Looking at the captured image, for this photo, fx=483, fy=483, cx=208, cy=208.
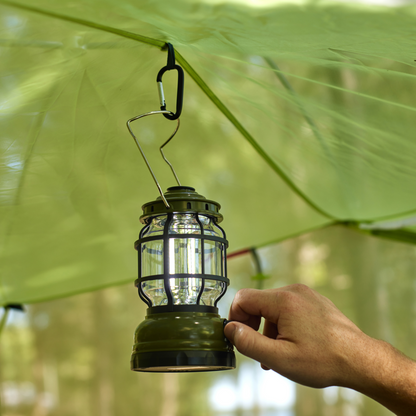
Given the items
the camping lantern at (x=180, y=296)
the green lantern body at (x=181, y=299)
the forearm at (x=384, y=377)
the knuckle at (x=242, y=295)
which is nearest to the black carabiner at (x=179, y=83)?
the camping lantern at (x=180, y=296)

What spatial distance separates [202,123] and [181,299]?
0.75 meters

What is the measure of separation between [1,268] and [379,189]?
4.85 feet

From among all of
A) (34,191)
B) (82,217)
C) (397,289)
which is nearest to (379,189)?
(397,289)

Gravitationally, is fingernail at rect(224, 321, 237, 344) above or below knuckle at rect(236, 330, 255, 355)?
above

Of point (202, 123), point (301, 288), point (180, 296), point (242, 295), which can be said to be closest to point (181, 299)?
point (180, 296)

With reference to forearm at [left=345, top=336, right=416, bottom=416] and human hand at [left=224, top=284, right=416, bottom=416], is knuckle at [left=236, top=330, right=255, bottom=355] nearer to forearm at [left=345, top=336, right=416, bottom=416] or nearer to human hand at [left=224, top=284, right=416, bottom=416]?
human hand at [left=224, top=284, right=416, bottom=416]

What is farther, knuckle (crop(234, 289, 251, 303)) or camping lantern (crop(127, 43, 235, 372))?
knuckle (crop(234, 289, 251, 303))

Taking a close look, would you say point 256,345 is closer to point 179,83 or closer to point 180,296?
point 180,296

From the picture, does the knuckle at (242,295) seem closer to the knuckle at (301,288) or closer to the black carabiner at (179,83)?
the knuckle at (301,288)

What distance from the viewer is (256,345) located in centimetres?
87

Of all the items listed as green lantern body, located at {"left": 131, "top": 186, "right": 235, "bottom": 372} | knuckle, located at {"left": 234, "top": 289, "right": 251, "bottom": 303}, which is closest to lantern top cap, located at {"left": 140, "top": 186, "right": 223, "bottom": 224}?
green lantern body, located at {"left": 131, "top": 186, "right": 235, "bottom": 372}

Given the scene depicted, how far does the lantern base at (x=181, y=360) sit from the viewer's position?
2.76ft

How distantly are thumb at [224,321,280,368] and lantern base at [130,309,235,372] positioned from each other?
0.04 metres

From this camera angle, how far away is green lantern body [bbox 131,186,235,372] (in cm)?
86
